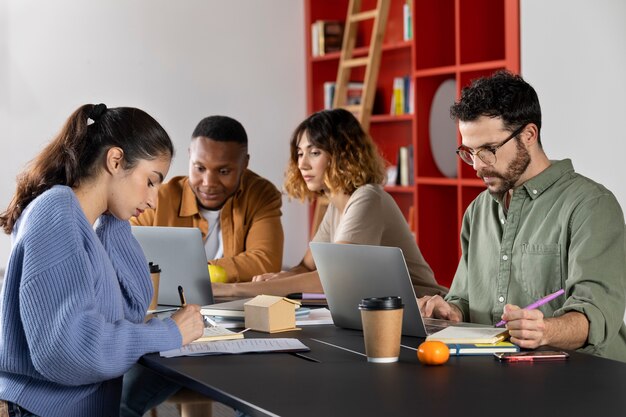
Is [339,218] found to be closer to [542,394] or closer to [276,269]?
[276,269]

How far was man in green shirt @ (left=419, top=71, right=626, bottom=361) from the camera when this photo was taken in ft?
6.78

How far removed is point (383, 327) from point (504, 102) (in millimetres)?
752

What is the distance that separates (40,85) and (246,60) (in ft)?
4.58

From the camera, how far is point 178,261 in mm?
2697

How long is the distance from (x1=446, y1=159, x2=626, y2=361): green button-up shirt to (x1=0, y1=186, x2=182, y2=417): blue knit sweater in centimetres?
85

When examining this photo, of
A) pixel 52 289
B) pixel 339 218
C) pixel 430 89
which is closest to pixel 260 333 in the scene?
pixel 52 289

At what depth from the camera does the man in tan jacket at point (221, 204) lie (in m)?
3.50

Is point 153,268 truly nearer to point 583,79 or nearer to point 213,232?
point 213,232

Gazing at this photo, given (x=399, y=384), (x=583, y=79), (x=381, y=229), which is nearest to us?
(x=399, y=384)

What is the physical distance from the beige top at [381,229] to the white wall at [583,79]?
44.5 inches

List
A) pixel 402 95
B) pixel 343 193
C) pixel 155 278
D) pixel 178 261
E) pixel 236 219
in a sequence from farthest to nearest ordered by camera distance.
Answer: pixel 402 95 → pixel 236 219 → pixel 343 193 → pixel 178 261 → pixel 155 278

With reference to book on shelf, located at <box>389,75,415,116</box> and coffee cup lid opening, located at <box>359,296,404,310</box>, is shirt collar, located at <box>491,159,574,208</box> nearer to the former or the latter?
coffee cup lid opening, located at <box>359,296,404,310</box>

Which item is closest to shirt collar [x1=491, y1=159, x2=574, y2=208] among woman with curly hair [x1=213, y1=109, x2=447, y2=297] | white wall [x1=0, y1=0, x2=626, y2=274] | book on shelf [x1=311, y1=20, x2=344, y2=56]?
woman with curly hair [x1=213, y1=109, x2=447, y2=297]

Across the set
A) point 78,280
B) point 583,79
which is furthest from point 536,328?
point 583,79
